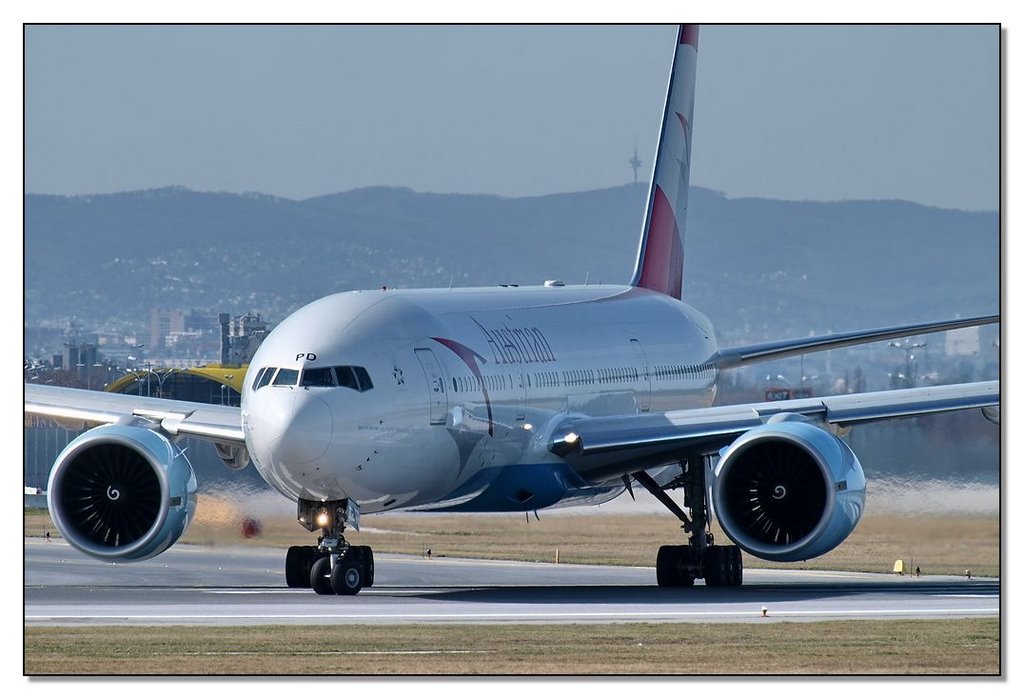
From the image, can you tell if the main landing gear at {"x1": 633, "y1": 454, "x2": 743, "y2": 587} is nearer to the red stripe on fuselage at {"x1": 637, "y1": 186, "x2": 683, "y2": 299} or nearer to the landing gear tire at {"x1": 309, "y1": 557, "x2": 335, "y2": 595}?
the landing gear tire at {"x1": 309, "y1": 557, "x2": 335, "y2": 595}

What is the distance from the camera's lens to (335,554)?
26.5 m

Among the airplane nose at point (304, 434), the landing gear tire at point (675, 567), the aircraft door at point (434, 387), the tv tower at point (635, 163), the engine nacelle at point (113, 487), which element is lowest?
the landing gear tire at point (675, 567)

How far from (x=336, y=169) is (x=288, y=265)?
16.6m

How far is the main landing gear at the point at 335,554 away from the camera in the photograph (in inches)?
1029

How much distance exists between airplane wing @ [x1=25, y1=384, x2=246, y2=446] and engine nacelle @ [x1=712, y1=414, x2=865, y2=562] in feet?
19.3

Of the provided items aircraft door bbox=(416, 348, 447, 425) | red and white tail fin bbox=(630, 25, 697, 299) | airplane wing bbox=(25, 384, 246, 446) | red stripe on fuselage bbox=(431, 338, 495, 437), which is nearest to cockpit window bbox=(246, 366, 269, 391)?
aircraft door bbox=(416, 348, 447, 425)

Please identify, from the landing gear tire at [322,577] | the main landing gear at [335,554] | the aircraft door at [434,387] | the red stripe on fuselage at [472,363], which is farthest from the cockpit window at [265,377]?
the red stripe on fuselage at [472,363]

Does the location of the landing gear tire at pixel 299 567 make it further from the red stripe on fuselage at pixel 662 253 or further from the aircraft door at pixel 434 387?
the red stripe on fuselage at pixel 662 253

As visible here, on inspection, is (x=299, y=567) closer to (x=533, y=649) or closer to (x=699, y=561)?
(x=699, y=561)

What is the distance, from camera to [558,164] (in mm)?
31281

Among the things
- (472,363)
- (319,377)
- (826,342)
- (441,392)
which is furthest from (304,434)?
(826,342)

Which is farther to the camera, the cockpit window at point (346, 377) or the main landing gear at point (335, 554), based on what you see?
the main landing gear at point (335, 554)

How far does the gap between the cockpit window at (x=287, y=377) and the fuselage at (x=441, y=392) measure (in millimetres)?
21
